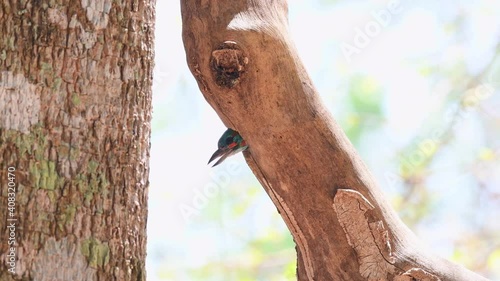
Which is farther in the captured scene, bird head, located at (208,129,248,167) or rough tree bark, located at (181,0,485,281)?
bird head, located at (208,129,248,167)

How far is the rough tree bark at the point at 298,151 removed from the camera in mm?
2314

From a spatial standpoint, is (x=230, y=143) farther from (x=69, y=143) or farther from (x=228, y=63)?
(x=69, y=143)

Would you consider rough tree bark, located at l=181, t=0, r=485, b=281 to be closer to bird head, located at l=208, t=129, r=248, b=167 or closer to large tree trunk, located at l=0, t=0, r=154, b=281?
bird head, located at l=208, t=129, r=248, b=167

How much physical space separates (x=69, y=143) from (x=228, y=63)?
0.61 m

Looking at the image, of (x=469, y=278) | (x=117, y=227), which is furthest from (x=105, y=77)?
(x=469, y=278)

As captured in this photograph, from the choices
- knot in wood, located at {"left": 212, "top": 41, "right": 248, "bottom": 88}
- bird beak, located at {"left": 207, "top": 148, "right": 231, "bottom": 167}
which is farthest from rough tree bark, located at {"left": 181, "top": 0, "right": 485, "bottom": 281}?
bird beak, located at {"left": 207, "top": 148, "right": 231, "bottom": 167}

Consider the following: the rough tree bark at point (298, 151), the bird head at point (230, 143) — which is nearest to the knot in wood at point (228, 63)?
the rough tree bark at point (298, 151)

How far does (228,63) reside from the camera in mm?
2312

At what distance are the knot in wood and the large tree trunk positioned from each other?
0.29m

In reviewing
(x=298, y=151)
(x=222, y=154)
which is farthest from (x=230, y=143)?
(x=298, y=151)

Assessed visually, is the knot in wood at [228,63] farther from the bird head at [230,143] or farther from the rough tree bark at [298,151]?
the bird head at [230,143]

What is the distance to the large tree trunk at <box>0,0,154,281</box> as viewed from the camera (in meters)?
1.91

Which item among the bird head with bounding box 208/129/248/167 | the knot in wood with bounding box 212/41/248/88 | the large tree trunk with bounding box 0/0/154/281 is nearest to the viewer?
the large tree trunk with bounding box 0/0/154/281

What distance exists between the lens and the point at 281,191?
236 cm
